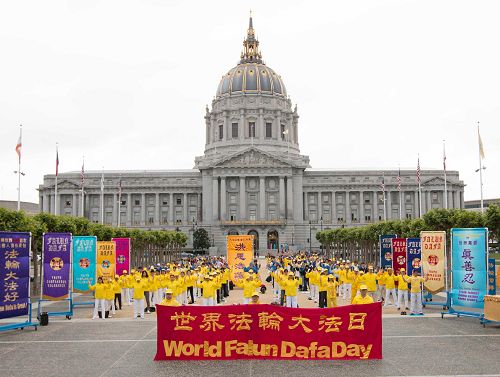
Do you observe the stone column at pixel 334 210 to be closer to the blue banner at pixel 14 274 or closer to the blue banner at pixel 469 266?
the blue banner at pixel 469 266

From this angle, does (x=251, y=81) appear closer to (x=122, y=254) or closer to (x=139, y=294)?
(x=122, y=254)

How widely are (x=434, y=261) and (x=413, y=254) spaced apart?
4.14 meters

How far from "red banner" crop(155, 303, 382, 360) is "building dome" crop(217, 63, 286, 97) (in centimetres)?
12779

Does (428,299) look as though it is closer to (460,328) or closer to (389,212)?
(460,328)

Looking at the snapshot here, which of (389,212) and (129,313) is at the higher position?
(389,212)

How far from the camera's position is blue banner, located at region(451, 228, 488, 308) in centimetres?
2456

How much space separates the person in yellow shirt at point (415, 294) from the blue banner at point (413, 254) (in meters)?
6.31

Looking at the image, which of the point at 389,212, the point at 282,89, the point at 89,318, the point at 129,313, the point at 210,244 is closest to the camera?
the point at 89,318

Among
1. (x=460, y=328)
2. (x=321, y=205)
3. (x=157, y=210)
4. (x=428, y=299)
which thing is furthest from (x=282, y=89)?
(x=460, y=328)

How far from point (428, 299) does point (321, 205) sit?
9735 centimetres

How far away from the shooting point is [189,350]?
1677 centimetres

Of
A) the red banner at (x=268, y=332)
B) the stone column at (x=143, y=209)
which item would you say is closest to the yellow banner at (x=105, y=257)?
the red banner at (x=268, y=332)


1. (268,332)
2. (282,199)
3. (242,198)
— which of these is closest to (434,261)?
(268,332)

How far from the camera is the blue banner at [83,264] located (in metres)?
30.1
